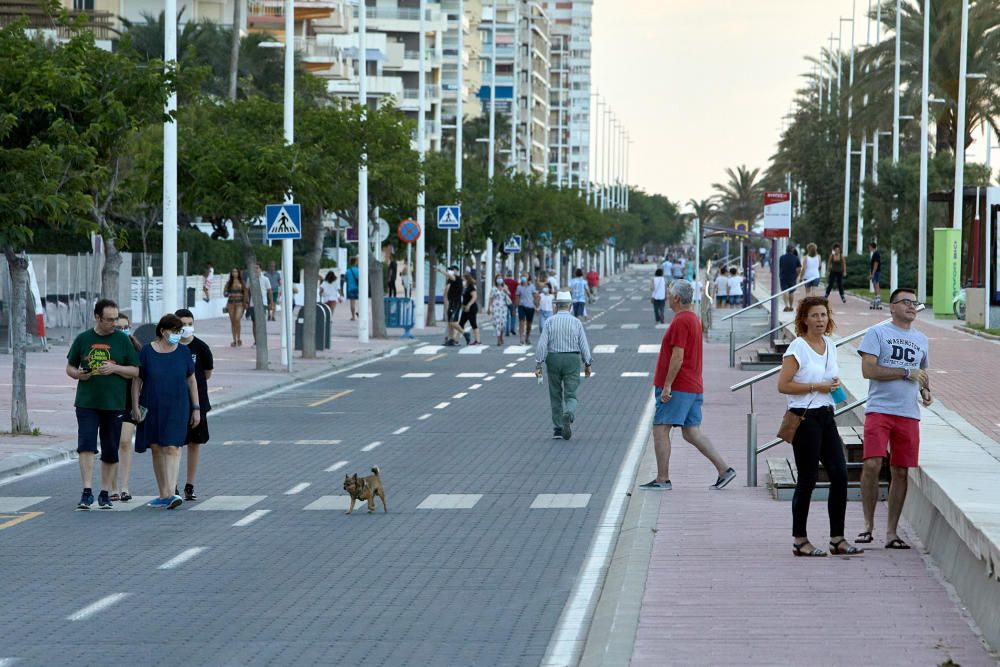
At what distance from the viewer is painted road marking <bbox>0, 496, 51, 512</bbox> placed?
1525cm

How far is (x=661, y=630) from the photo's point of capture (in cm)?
907

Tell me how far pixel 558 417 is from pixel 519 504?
548cm

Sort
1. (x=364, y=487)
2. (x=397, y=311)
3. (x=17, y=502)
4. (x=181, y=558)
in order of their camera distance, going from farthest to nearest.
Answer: (x=397, y=311) < (x=17, y=502) < (x=364, y=487) < (x=181, y=558)

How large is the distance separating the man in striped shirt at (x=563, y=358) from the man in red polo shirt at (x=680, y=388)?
508 centimetres

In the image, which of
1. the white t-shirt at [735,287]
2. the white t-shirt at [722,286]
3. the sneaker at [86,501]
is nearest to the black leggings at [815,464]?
the sneaker at [86,501]

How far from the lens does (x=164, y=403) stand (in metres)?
15.1

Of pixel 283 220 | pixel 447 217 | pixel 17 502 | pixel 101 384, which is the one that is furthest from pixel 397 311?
pixel 101 384

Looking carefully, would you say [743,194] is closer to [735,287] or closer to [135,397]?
[735,287]

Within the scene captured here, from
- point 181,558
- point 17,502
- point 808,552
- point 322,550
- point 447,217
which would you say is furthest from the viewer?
point 447,217

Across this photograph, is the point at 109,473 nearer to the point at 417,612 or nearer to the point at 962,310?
the point at 417,612

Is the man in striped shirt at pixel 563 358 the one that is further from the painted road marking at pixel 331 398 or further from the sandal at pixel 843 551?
the sandal at pixel 843 551

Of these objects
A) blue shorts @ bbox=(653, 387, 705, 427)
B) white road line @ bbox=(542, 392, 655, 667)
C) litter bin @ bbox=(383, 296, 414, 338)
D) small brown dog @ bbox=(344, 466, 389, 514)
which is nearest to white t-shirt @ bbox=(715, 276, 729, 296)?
litter bin @ bbox=(383, 296, 414, 338)

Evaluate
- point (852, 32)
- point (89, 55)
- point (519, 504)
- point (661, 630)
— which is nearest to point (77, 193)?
point (89, 55)

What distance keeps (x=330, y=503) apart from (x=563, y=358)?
6.14m
